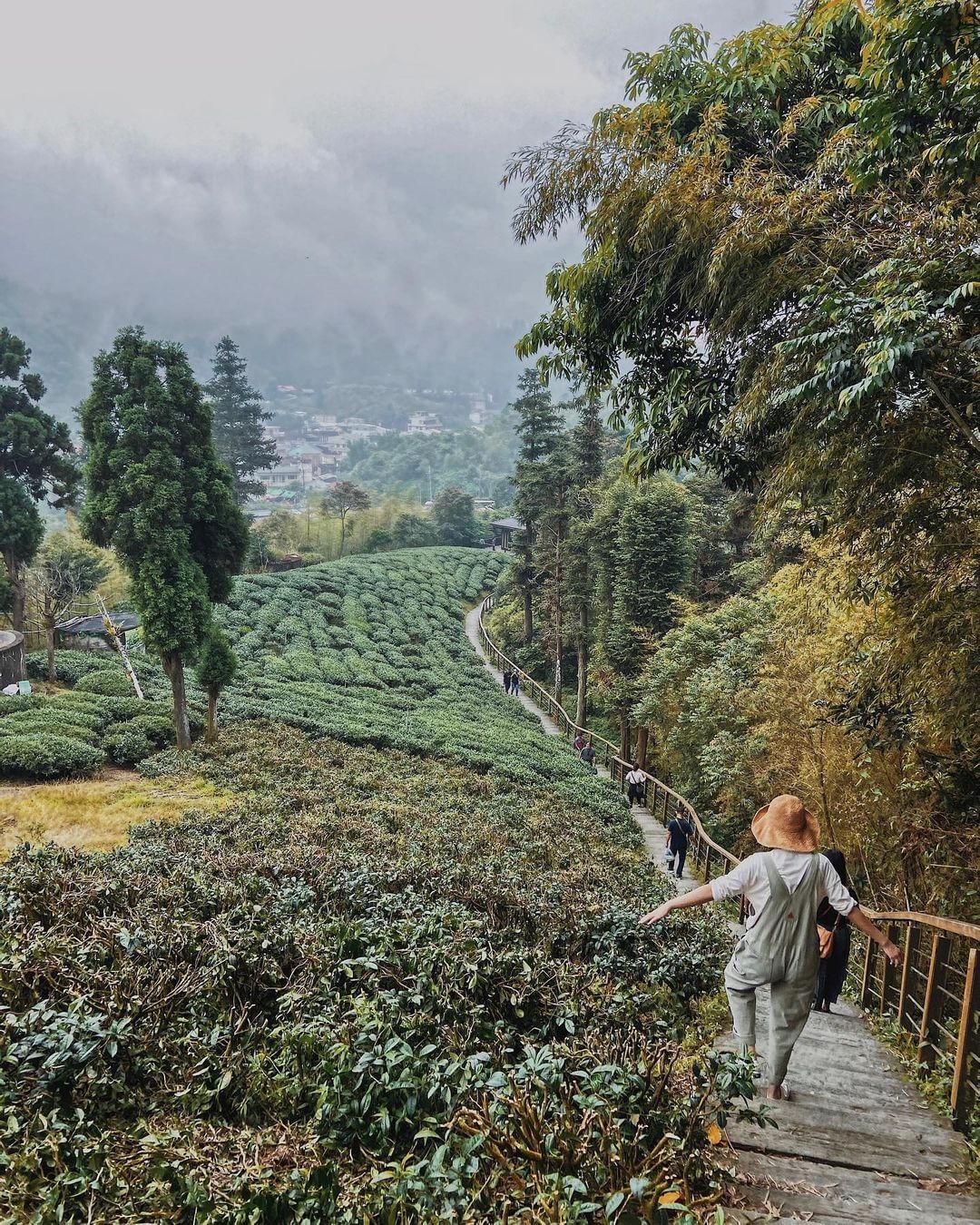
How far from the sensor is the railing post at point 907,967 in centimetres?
415

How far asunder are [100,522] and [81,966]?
37.6 feet

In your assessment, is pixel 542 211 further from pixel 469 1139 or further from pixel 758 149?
pixel 469 1139

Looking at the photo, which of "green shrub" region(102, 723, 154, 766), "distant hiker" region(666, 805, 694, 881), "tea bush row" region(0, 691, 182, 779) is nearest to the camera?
"distant hiker" region(666, 805, 694, 881)

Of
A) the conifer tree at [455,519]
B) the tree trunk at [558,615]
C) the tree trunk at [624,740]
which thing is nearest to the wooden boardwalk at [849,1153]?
the tree trunk at [624,740]

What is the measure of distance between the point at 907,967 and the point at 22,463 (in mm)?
27711

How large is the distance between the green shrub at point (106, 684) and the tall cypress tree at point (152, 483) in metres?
5.64

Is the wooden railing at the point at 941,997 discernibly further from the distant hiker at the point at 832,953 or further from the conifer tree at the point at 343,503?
the conifer tree at the point at 343,503

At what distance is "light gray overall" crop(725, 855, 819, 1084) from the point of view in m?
3.09

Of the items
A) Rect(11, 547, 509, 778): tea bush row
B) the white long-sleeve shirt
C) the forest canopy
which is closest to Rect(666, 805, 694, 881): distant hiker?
Rect(11, 547, 509, 778): tea bush row

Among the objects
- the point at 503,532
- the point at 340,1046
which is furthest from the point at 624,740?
the point at 503,532

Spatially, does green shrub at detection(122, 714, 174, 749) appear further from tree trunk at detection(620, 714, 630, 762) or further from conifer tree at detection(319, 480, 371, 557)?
conifer tree at detection(319, 480, 371, 557)

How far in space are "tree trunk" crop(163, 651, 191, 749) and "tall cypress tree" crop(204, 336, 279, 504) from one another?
49.6 m

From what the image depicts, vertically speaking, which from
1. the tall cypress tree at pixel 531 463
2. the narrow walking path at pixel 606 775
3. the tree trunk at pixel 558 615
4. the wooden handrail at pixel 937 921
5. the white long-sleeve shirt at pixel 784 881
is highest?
the tall cypress tree at pixel 531 463

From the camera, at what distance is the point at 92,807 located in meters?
10.0
